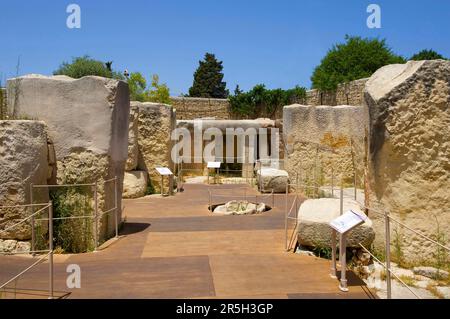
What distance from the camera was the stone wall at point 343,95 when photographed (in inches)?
703

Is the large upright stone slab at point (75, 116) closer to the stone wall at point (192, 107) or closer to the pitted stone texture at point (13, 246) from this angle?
the pitted stone texture at point (13, 246)

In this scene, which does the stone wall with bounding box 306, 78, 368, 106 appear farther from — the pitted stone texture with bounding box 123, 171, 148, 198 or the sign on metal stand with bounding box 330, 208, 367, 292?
the sign on metal stand with bounding box 330, 208, 367, 292

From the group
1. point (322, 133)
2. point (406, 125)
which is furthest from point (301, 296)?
point (322, 133)

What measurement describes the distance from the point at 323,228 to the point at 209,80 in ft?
139

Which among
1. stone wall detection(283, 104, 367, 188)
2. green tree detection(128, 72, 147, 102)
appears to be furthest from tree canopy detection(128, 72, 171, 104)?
stone wall detection(283, 104, 367, 188)

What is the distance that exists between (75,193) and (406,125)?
17.3ft

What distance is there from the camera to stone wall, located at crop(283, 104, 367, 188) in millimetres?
13734

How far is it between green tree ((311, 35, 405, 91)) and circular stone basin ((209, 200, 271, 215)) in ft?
62.8

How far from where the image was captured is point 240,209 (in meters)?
10.8

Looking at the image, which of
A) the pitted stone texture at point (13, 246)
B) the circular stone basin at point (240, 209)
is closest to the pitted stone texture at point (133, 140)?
the circular stone basin at point (240, 209)

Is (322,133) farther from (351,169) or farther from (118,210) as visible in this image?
(118,210)

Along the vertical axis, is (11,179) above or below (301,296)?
above

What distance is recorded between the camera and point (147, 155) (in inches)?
566

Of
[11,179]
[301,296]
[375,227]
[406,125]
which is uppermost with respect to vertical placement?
[406,125]
